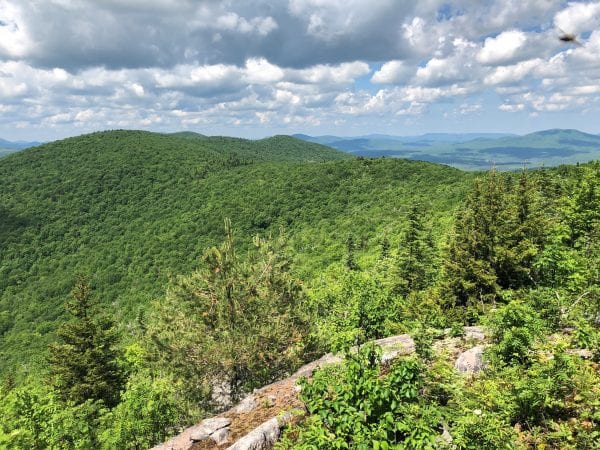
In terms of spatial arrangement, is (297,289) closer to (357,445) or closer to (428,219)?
(357,445)

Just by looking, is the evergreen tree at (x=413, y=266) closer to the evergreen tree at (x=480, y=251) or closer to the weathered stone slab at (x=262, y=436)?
the evergreen tree at (x=480, y=251)

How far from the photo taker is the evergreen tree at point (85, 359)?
20609 mm

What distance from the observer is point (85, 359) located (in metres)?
20.9

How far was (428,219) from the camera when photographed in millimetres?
55875

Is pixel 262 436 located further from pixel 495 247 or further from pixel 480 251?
pixel 480 251

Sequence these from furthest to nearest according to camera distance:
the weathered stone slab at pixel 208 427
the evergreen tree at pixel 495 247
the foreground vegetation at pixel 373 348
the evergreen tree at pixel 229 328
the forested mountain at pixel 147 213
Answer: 1. the forested mountain at pixel 147 213
2. the evergreen tree at pixel 495 247
3. the evergreen tree at pixel 229 328
4. the weathered stone slab at pixel 208 427
5. the foreground vegetation at pixel 373 348

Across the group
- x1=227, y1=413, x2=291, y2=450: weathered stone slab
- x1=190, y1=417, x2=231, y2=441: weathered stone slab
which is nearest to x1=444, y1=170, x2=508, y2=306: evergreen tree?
x1=227, y1=413, x2=291, y2=450: weathered stone slab

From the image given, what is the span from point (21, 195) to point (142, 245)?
72.4 m

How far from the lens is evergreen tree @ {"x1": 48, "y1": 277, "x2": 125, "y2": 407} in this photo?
20.6 meters

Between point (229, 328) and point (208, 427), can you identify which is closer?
point (208, 427)

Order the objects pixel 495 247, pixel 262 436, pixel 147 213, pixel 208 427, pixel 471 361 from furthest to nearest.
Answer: pixel 147 213, pixel 495 247, pixel 208 427, pixel 471 361, pixel 262 436

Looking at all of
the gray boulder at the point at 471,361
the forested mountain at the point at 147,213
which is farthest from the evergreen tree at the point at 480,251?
the forested mountain at the point at 147,213

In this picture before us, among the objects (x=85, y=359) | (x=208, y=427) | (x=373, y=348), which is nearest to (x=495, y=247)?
(x=373, y=348)

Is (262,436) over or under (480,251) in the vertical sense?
under
